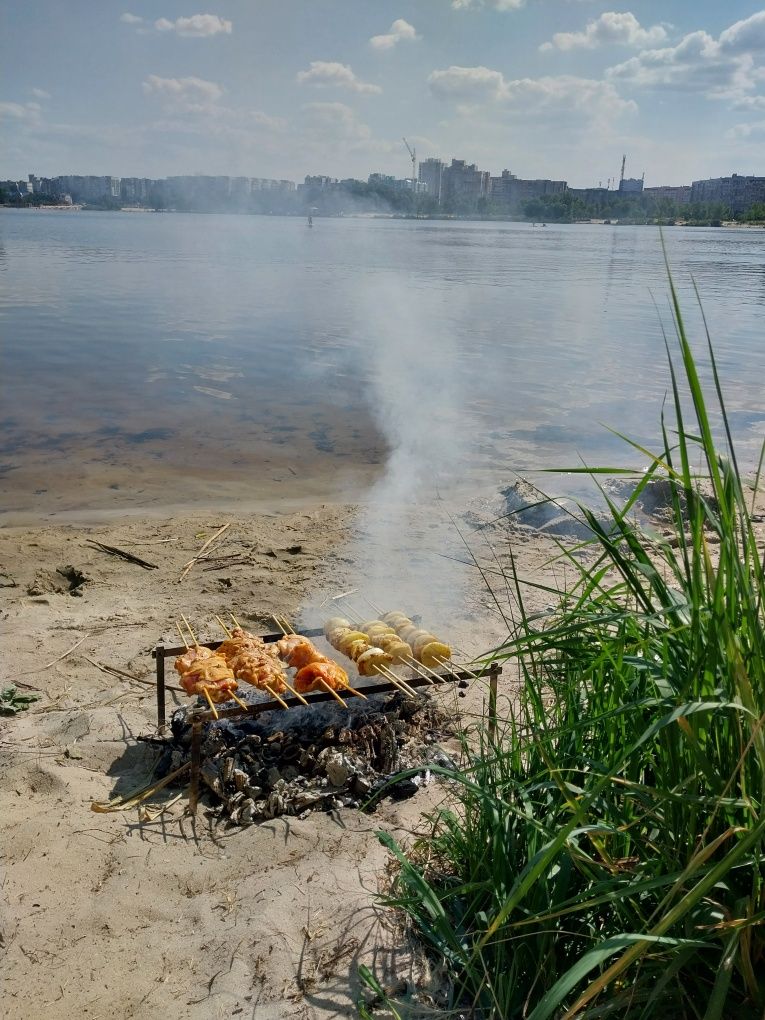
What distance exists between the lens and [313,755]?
4.62m

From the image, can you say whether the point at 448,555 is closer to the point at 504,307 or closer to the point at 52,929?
the point at 52,929

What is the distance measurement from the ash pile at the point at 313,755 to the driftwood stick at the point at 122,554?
9.82 feet

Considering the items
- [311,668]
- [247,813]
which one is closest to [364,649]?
[311,668]

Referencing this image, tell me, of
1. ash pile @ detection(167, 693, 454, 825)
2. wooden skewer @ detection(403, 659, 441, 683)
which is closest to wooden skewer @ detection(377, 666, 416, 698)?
wooden skewer @ detection(403, 659, 441, 683)

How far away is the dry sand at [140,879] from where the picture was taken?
3.12 meters

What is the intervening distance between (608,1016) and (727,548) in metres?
1.43

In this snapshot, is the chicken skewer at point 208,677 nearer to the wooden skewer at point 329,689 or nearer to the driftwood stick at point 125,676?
the wooden skewer at point 329,689

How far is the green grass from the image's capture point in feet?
6.74

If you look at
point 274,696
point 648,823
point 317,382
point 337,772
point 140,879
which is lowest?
point 140,879

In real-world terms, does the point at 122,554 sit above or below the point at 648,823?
below

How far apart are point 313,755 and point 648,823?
2442mm

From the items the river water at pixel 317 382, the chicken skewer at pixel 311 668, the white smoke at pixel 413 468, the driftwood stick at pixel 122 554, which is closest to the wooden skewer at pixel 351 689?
the chicken skewer at pixel 311 668

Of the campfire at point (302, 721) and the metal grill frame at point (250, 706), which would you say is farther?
the campfire at point (302, 721)

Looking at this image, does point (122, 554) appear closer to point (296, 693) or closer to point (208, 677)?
point (208, 677)
